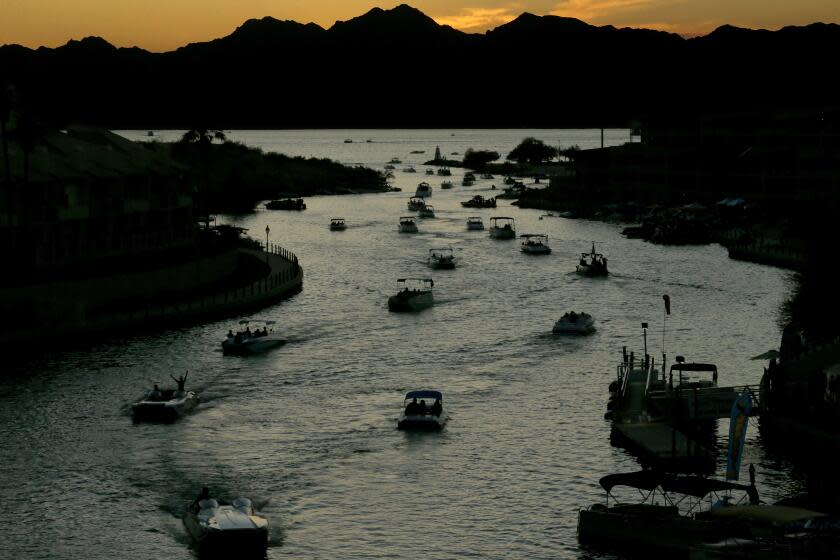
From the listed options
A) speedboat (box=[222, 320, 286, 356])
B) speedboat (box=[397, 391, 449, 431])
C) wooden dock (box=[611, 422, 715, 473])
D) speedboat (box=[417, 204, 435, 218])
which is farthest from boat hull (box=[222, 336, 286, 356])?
speedboat (box=[417, 204, 435, 218])

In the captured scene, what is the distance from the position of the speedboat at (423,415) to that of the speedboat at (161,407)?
11306 mm

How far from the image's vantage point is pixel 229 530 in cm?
4275

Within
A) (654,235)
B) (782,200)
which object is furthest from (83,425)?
(782,200)

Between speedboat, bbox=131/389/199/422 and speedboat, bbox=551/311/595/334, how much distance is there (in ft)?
97.2

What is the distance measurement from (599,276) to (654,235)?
40375mm

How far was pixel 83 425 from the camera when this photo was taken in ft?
198

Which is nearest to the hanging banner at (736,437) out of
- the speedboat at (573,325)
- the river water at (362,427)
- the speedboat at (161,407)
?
the river water at (362,427)

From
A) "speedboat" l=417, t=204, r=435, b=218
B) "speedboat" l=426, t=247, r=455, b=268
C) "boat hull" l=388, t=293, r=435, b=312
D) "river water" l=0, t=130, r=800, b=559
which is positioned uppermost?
"speedboat" l=417, t=204, r=435, b=218

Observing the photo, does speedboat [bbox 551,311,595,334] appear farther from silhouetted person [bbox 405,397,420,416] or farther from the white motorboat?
the white motorboat

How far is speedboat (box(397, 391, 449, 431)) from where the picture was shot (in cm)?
5856

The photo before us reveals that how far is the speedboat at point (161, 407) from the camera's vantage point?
61.1m

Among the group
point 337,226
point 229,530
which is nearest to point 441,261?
point 337,226

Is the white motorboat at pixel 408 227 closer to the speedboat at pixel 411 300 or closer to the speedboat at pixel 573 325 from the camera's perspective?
the speedboat at pixel 411 300

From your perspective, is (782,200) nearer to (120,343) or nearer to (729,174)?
(729,174)
